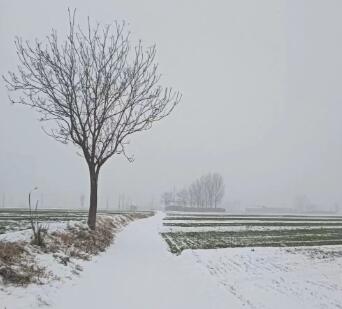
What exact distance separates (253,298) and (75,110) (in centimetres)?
1402

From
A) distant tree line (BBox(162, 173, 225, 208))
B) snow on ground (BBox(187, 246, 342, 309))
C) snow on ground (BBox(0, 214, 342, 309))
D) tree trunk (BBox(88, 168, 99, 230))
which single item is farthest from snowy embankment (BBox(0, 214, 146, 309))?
distant tree line (BBox(162, 173, 225, 208))

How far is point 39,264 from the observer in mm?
9859

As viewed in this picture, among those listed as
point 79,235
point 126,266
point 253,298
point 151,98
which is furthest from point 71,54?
point 253,298

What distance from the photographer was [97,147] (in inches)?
857

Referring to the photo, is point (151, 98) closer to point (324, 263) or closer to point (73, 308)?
point (324, 263)

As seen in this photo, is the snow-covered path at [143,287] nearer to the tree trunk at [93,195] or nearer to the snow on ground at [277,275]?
the snow on ground at [277,275]

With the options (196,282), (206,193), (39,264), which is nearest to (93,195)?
(196,282)

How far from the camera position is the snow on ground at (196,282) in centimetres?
823

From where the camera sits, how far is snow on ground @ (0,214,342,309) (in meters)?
8.23

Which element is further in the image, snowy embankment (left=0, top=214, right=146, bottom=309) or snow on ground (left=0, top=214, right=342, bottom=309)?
snow on ground (left=0, top=214, right=342, bottom=309)

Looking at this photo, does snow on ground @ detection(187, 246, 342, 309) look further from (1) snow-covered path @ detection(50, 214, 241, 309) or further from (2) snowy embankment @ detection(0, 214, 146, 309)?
(2) snowy embankment @ detection(0, 214, 146, 309)

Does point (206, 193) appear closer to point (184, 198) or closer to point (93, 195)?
point (184, 198)

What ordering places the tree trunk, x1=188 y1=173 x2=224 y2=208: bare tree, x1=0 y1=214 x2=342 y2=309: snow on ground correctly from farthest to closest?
x1=188 y1=173 x2=224 y2=208: bare tree < the tree trunk < x1=0 y1=214 x2=342 y2=309: snow on ground

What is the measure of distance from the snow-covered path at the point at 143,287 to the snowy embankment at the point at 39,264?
0.33 meters
